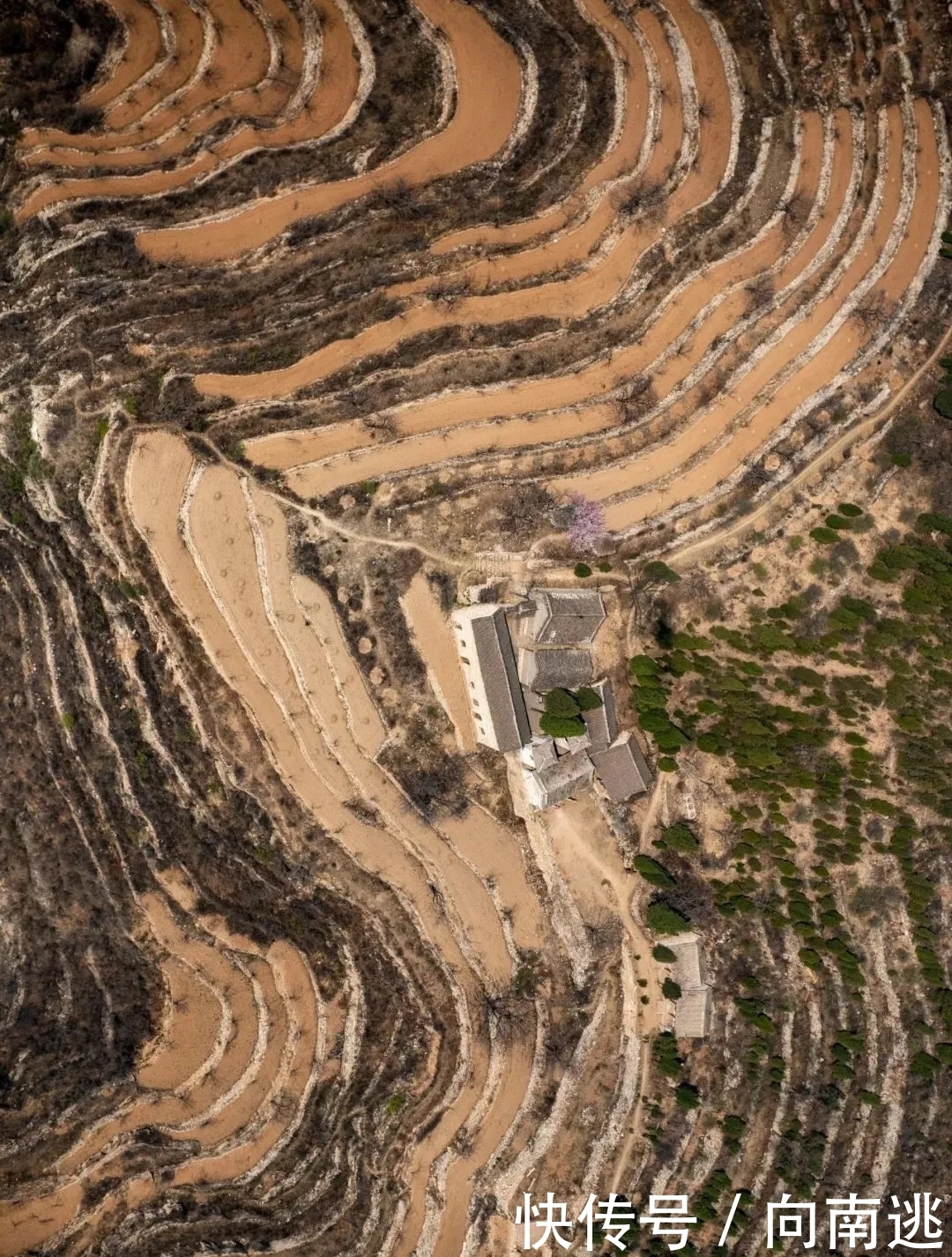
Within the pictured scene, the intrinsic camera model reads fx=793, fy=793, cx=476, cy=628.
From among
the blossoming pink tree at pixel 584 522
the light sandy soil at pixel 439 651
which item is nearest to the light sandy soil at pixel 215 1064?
the light sandy soil at pixel 439 651

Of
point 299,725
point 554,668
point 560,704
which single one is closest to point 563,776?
point 560,704

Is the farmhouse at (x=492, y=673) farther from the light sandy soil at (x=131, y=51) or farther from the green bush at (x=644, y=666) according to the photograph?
the light sandy soil at (x=131, y=51)

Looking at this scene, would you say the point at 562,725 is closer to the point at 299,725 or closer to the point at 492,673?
the point at 492,673

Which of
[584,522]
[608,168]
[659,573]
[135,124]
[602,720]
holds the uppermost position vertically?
[135,124]

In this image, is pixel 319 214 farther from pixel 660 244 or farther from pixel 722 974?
pixel 722 974

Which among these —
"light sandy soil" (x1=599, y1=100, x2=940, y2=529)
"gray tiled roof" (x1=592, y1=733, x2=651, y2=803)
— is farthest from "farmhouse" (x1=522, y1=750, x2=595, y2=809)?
"light sandy soil" (x1=599, y1=100, x2=940, y2=529)

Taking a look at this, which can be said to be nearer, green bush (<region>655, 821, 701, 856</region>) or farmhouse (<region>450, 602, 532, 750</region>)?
farmhouse (<region>450, 602, 532, 750</region>)

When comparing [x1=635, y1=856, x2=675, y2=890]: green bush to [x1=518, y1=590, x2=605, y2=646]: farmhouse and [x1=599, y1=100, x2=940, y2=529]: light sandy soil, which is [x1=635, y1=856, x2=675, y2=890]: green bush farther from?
[x1=599, y1=100, x2=940, y2=529]: light sandy soil
